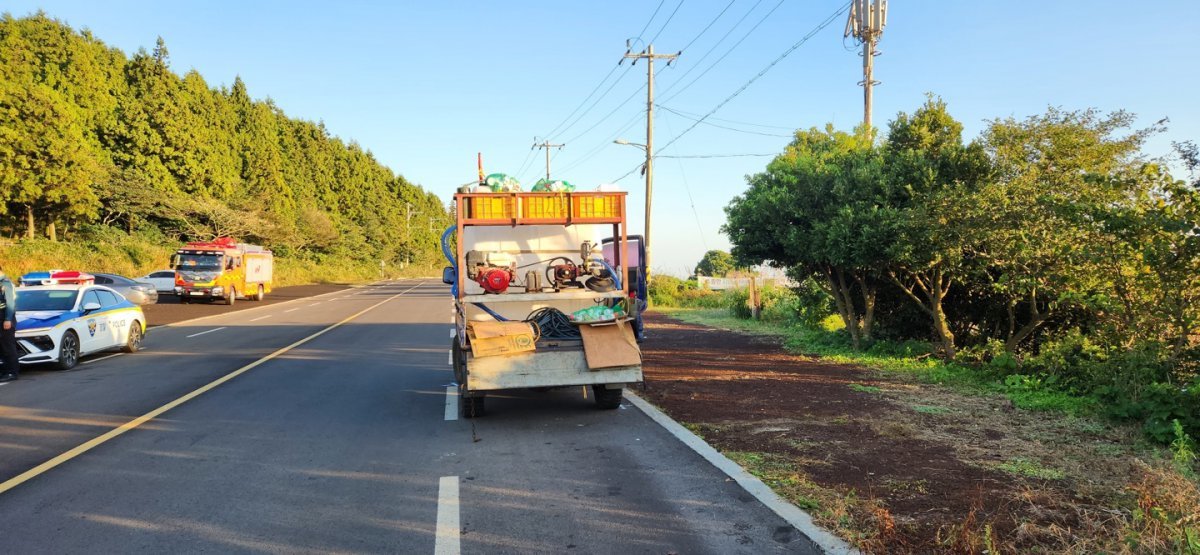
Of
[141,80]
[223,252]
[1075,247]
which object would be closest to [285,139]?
[141,80]

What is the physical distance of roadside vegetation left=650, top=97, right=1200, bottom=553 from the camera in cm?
511

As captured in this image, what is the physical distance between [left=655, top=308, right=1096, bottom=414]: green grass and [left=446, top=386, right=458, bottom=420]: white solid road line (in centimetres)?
525

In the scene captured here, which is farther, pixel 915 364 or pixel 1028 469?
pixel 915 364

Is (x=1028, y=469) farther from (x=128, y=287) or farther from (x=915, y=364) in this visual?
(x=128, y=287)

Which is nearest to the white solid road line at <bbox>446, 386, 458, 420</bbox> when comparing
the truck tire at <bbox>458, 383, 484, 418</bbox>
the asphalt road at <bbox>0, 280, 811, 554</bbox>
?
the asphalt road at <bbox>0, 280, 811, 554</bbox>

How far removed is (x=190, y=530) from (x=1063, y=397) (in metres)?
8.80

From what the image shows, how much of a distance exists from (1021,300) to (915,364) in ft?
6.37

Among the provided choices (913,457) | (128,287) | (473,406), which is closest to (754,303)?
(473,406)

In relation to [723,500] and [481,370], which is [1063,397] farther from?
[481,370]

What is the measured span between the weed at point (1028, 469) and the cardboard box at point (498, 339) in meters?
4.46

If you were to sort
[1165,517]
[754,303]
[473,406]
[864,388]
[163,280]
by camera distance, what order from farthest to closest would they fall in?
1. [163,280]
2. [754,303]
3. [864,388]
4. [473,406]
5. [1165,517]

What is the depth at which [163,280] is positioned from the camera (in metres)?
35.5

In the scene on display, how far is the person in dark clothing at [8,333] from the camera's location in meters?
10.6

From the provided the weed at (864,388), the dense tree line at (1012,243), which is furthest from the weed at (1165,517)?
the weed at (864,388)
